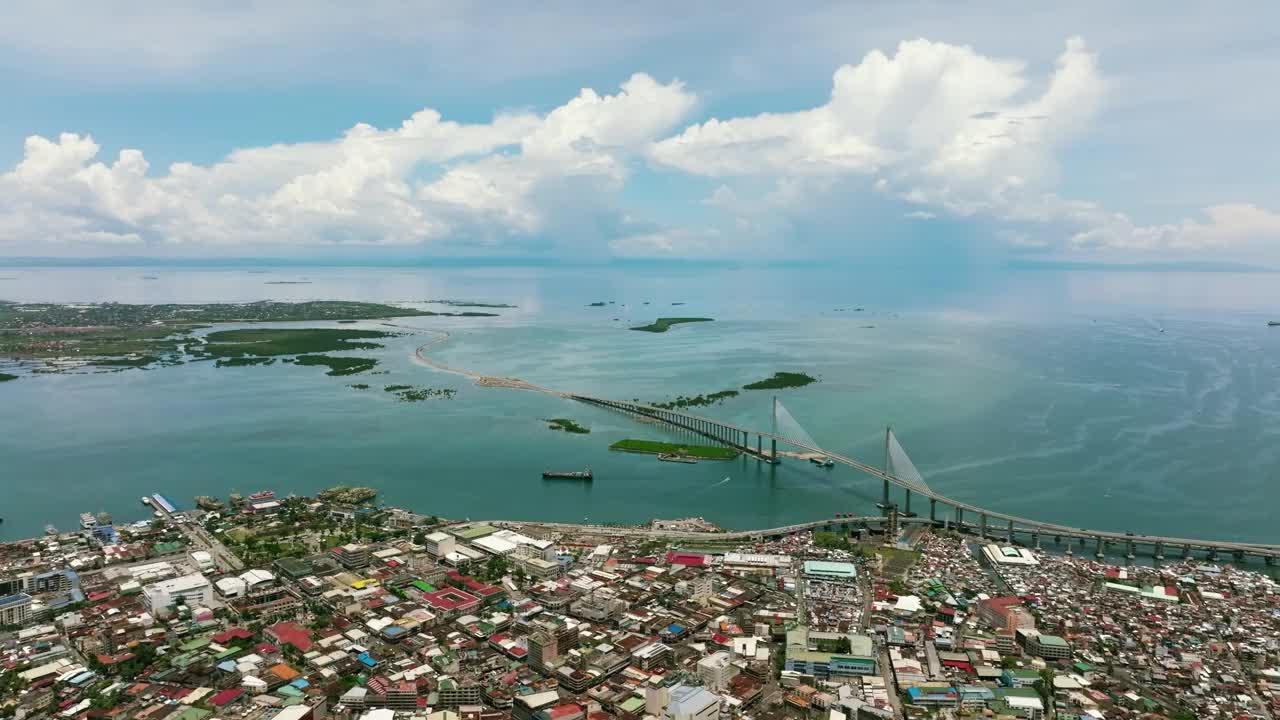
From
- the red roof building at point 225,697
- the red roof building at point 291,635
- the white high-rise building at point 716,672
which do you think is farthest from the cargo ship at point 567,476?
the red roof building at point 225,697

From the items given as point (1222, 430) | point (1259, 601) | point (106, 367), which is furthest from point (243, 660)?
point (106, 367)

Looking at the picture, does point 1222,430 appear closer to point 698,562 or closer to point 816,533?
point 816,533

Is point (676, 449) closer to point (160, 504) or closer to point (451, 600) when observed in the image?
point (451, 600)

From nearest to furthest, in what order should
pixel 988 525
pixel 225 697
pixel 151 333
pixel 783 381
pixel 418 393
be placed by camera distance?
pixel 225 697 → pixel 988 525 → pixel 418 393 → pixel 783 381 → pixel 151 333

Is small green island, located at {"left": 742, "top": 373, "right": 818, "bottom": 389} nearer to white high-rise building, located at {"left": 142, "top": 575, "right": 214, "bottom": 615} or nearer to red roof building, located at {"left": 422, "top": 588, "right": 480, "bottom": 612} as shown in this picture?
red roof building, located at {"left": 422, "top": 588, "right": 480, "bottom": 612}

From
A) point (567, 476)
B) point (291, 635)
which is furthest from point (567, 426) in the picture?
point (291, 635)

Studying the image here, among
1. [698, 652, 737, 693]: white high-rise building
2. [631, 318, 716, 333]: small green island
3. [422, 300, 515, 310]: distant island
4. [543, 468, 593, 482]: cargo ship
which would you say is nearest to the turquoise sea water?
[543, 468, 593, 482]: cargo ship

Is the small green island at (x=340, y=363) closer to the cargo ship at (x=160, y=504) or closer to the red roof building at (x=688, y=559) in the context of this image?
the cargo ship at (x=160, y=504)
